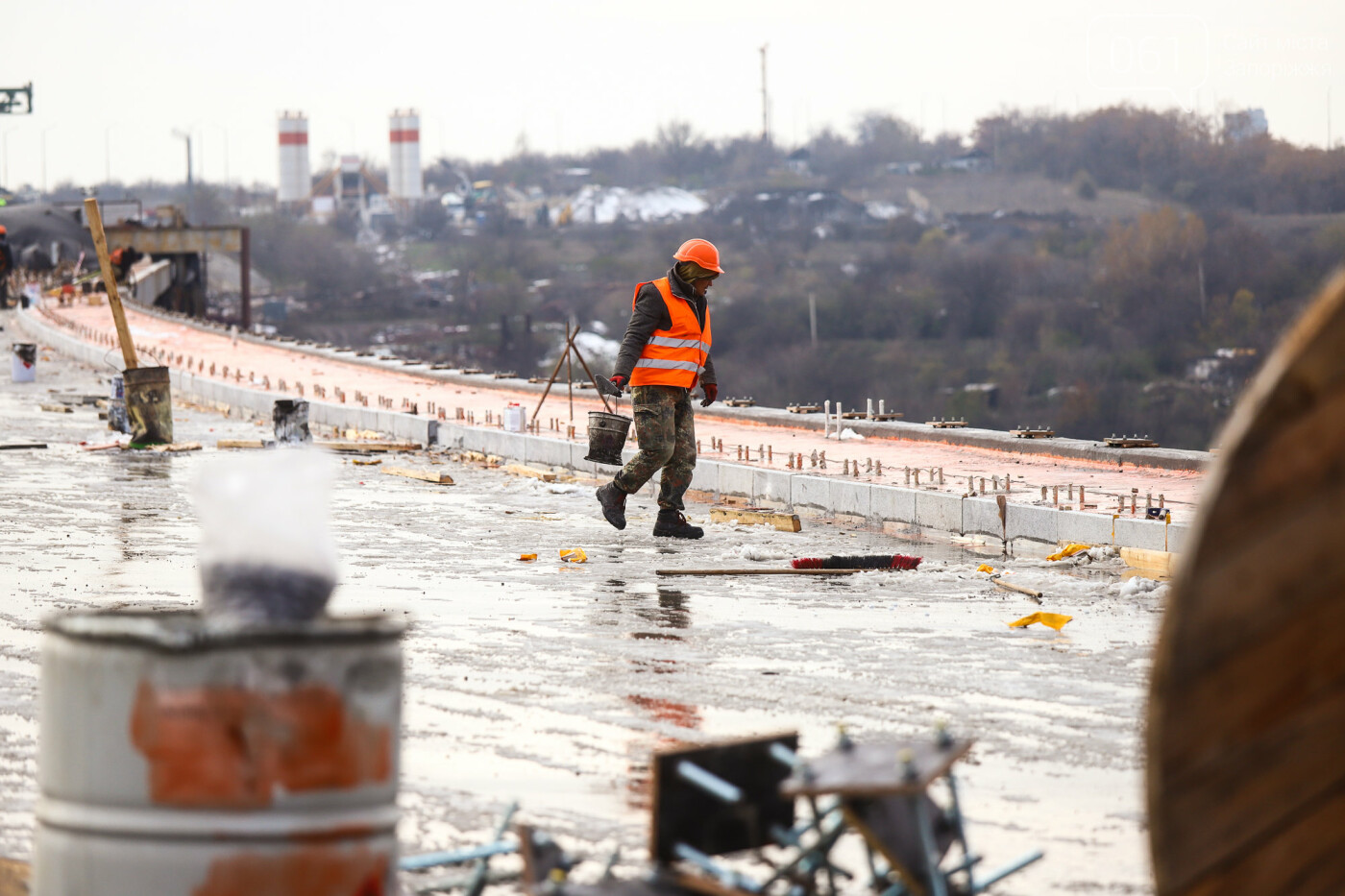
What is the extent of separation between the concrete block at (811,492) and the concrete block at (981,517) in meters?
1.62

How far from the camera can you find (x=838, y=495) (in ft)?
42.9

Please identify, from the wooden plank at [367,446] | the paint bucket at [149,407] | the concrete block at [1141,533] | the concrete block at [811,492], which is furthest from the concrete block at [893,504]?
the paint bucket at [149,407]

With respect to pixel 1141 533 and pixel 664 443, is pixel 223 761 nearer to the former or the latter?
pixel 1141 533

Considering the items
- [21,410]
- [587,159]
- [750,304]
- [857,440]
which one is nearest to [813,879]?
[857,440]

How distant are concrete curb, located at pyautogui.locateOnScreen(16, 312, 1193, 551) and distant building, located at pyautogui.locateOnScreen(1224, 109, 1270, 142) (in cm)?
8833

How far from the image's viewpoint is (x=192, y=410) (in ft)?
81.5

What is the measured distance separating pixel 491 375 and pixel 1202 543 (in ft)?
86.7

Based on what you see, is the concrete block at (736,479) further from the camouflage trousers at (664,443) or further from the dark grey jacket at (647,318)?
the dark grey jacket at (647,318)

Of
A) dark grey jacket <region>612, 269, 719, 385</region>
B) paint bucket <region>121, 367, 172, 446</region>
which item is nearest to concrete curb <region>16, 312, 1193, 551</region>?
dark grey jacket <region>612, 269, 719, 385</region>

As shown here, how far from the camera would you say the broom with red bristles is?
10219 millimetres

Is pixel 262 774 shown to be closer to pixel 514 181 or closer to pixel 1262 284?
pixel 1262 284

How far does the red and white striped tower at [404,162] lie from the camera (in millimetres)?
166250

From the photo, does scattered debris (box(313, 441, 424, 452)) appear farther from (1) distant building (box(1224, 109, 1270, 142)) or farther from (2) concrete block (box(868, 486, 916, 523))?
(1) distant building (box(1224, 109, 1270, 142))

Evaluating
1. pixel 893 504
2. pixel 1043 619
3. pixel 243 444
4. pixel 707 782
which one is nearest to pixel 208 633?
pixel 707 782
